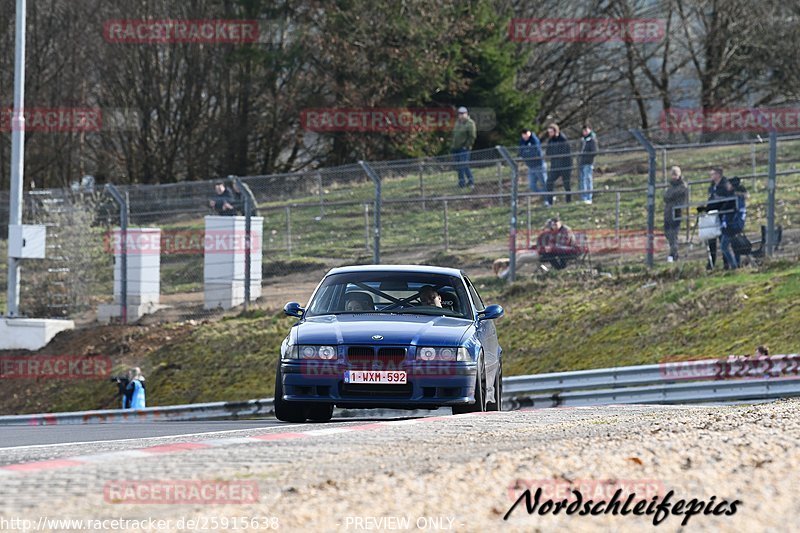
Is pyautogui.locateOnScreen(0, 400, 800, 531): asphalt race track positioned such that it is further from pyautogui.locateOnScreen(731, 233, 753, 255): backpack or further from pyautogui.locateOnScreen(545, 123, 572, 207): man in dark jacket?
pyautogui.locateOnScreen(545, 123, 572, 207): man in dark jacket

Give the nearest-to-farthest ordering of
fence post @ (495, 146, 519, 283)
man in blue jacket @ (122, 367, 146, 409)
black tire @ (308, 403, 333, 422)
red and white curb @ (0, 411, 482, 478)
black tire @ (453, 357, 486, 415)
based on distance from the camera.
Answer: red and white curb @ (0, 411, 482, 478) → black tire @ (453, 357, 486, 415) → black tire @ (308, 403, 333, 422) → man in blue jacket @ (122, 367, 146, 409) → fence post @ (495, 146, 519, 283)

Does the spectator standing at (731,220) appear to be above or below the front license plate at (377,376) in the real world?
above

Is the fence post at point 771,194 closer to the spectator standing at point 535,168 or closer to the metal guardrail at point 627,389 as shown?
the spectator standing at point 535,168

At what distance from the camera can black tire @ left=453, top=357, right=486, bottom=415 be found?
1307 centimetres

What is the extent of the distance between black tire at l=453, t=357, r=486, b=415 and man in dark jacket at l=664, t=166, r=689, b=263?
36.9ft

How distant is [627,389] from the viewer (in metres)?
18.3

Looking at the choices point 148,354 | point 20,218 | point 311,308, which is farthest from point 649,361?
point 20,218

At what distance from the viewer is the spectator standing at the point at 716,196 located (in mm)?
23297

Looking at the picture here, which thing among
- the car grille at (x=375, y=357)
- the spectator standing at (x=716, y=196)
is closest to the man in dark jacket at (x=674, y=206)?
the spectator standing at (x=716, y=196)

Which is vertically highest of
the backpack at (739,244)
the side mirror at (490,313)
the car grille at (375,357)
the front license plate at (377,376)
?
the backpack at (739,244)

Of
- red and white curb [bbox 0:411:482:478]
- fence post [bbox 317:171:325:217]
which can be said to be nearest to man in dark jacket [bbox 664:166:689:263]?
fence post [bbox 317:171:325:217]

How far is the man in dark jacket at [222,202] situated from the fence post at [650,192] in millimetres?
7506

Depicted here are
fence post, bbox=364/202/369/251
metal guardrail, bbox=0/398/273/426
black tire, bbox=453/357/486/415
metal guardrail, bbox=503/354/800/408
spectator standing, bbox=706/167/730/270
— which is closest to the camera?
black tire, bbox=453/357/486/415

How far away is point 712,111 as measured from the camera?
170ft
